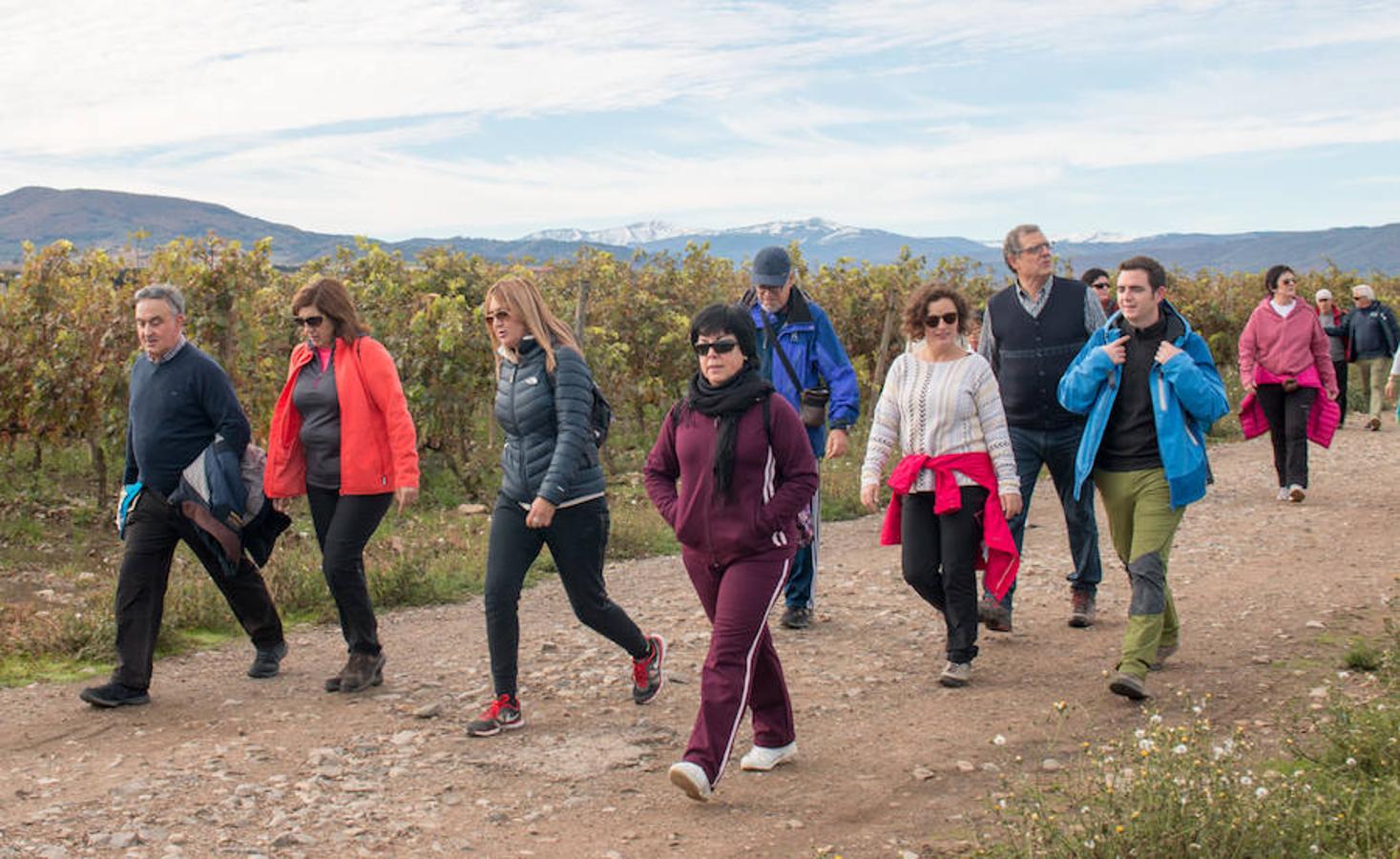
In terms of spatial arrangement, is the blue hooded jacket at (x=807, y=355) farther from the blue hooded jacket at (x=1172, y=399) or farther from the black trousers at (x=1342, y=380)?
the black trousers at (x=1342, y=380)

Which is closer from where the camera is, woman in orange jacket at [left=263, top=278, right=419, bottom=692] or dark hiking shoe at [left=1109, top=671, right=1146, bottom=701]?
dark hiking shoe at [left=1109, top=671, right=1146, bottom=701]

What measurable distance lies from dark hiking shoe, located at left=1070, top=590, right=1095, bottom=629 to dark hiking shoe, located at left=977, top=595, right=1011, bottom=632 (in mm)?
548

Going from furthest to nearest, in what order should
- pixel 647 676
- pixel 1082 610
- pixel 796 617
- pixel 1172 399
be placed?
1. pixel 796 617
2. pixel 1082 610
3. pixel 647 676
4. pixel 1172 399

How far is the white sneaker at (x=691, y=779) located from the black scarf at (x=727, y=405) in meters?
0.99

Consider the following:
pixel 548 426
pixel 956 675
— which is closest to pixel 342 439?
pixel 548 426

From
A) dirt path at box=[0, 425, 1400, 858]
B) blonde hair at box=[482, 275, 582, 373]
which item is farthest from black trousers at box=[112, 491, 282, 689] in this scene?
blonde hair at box=[482, 275, 582, 373]

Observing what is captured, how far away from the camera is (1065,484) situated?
7273mm

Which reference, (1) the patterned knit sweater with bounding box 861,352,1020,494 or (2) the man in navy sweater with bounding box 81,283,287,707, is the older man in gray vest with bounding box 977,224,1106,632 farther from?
(2) the man in navy sweater with bounding box 81,283,287,707

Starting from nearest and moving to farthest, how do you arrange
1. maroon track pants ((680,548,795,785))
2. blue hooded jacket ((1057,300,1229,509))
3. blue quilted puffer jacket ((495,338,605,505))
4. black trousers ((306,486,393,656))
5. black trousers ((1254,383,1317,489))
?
maroon track pants ((680,548,795,785)), blue quilted puffer jacket ((495,338,605,505)), blue hooded jacket ((1057,300,1229,509)), black trousers ((306,486,393,656)), black trousers ((1254,383,1317,489))

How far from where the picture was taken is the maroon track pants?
475 cm

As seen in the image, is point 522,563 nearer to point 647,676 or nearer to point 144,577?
point 647,676

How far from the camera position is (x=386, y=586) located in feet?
28.1

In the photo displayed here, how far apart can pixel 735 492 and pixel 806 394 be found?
7.31 ft

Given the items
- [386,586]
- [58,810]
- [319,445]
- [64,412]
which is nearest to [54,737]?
[58,810]
